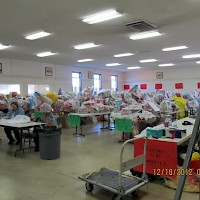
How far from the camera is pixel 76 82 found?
47.2 ft

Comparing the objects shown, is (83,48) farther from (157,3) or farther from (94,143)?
(157,3)

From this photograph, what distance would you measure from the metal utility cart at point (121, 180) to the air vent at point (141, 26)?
332 cm

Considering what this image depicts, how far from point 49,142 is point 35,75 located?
812 centimetres

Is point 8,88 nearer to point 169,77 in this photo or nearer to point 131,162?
point 131,162

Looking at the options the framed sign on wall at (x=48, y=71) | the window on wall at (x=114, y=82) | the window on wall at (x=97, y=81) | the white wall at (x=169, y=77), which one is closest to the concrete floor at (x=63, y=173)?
the framed sign on wall at (x=48, y=71)

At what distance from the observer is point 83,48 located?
850cm

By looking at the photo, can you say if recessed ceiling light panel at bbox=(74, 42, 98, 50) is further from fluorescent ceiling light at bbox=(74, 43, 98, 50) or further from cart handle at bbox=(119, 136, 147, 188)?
cart handle at bbox=(119, 136, 147, 188)

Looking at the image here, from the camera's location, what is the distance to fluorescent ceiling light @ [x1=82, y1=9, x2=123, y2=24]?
472 cm

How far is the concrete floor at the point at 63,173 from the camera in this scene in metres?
3.01

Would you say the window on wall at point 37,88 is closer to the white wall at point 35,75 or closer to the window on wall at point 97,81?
the white wall at point 35,75

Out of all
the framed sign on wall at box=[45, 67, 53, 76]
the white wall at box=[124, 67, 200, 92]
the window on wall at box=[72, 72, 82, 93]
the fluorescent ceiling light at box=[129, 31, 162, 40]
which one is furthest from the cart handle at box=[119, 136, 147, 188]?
the white wall at box=[124, 67, 200, 92]

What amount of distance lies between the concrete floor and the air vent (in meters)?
3.11

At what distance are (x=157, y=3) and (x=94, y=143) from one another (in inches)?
151

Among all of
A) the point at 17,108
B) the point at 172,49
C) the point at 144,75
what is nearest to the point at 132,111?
the point at 17,108
